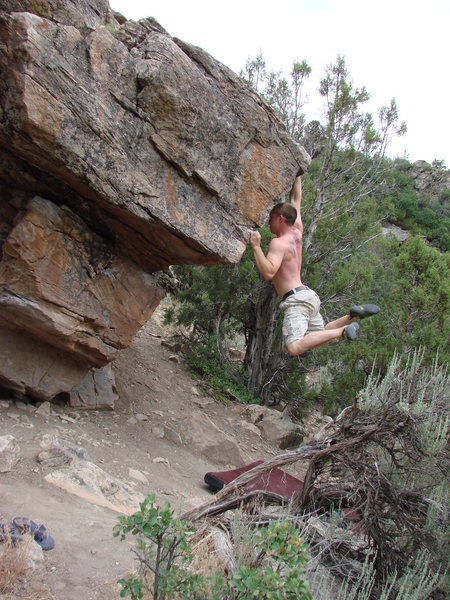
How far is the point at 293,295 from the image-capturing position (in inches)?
227

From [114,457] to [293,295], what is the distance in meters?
2.79

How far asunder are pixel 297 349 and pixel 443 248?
92.8 feet

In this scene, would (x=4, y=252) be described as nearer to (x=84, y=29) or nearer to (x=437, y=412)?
(x=84, y=29)

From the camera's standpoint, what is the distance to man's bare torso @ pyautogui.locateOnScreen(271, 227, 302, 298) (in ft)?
18.6

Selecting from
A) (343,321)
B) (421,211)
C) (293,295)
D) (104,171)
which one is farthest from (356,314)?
(421,211)

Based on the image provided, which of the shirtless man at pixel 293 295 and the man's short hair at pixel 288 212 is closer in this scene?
the shirtless man at pixel 293 295

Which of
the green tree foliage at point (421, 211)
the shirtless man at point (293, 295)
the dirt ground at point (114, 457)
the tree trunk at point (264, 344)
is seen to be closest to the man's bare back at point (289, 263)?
the shirtless man at point (293, 295)

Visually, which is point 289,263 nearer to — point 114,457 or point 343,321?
point 343,321

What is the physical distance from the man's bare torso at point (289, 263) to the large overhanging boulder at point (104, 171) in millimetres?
571

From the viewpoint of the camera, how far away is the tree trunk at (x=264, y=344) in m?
10.7

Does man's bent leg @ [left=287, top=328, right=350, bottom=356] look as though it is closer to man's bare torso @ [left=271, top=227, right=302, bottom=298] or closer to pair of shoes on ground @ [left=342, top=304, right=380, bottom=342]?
pair of shoes on ground @ [left=342, top=304, right=380, bottom=342]

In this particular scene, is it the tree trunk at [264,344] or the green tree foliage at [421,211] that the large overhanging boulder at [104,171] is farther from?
the green tree foliage at [421,211]

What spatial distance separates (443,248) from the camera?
30953 millimetres

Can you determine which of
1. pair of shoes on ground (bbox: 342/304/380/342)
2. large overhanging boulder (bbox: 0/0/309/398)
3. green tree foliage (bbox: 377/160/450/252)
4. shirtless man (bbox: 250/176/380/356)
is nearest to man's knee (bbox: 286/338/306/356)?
shirtless man (bbox: 250/176/380/356)
